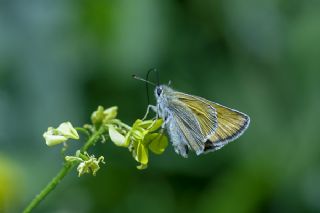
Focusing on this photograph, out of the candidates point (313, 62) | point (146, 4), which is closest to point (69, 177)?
point (146, 4)

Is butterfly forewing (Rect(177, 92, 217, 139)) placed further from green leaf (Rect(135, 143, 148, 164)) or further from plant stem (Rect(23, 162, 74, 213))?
plant stem (Rect(23, 162, 74, 213))

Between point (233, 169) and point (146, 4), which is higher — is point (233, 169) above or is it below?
below

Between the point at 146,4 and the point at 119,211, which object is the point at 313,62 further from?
the point at 119,211

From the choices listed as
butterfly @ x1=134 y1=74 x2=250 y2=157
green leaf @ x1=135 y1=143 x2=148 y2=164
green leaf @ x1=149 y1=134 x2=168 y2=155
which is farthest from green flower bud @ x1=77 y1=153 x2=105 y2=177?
butterfly @ x1=134 y1=74 x2=250 y2=157

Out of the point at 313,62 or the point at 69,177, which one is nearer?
the point at 69,177

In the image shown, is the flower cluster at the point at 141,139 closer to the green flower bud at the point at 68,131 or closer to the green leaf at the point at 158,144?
the green leaf at the point at 158,144

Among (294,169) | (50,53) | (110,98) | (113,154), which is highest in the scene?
(50,53)

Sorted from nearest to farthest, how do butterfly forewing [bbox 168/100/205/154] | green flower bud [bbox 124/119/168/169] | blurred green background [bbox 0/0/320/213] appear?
1. green flower bud [bbox 124/119/168/169]
2. butterfly forewing [bbox 168/100/205/154]
3. blurred green background [bbox 0/0/320/213]
